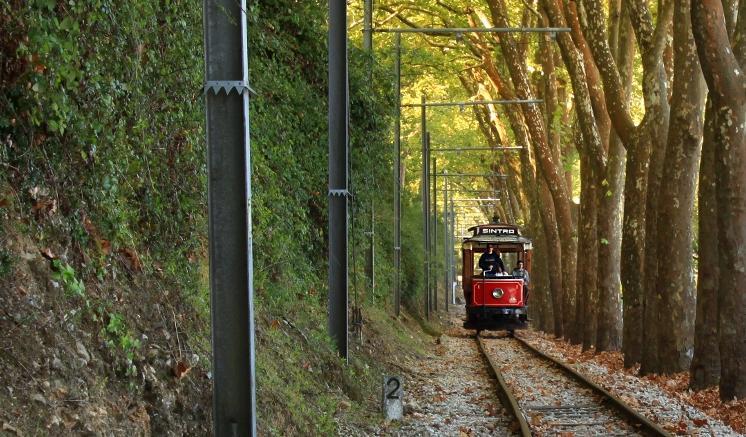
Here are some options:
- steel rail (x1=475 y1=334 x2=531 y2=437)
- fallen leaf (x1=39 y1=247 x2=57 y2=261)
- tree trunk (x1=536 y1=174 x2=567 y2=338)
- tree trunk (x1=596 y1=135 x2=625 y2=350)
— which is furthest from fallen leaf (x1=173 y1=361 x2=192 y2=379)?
tree trunk (x1=536 y1=174 x2=567 y2=338)

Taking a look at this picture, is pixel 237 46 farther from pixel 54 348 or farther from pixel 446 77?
pixel 446 77

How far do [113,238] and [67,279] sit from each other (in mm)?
1564

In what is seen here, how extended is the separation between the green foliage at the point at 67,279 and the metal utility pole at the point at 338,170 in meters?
8.16

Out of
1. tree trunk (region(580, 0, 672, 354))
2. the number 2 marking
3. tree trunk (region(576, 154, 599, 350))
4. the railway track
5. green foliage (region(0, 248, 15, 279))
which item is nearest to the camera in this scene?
green foliage (region(0, 248, 15, 279))

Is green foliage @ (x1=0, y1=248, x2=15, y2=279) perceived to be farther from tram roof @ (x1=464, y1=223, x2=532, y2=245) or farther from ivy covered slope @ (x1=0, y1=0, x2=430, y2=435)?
tram roof @ (x1=464, y1=223, x2=532, y2=245)

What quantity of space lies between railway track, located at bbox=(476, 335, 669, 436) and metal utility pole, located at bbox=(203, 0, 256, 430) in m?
5.55

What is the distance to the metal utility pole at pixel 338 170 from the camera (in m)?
15.5

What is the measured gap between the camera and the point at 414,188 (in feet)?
241

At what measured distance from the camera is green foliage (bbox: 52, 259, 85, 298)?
729 cm

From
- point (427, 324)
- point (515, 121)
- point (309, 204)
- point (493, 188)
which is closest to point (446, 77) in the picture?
point (515, 121)

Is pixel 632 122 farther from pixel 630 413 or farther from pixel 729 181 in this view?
pixel 630 413

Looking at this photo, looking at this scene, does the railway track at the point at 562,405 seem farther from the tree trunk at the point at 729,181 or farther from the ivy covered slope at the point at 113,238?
the ivy covered slope at the point at 113,238

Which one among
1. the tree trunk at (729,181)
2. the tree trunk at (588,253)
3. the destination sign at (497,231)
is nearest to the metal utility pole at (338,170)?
the tree trunk at (729,181)

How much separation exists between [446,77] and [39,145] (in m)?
32.8
